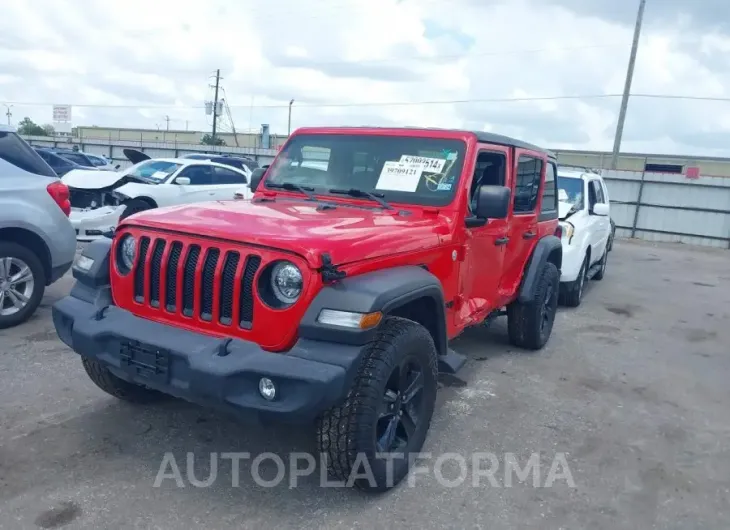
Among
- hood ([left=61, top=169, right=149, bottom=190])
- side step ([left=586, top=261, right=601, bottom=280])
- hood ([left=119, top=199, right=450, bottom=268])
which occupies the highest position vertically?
hood ([left=119, top=199, right=450, bottom=268])

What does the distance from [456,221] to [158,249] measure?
1824 mm

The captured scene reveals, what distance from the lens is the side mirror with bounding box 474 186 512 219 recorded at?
406 cm

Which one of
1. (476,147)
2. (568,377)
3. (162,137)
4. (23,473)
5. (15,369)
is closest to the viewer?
(23,473)

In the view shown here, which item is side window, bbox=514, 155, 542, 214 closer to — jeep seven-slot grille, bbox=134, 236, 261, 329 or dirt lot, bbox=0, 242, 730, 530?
dirt lot, bbox=0, 242, 730, 530

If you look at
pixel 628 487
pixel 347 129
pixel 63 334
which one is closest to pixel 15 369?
pixel 63 334

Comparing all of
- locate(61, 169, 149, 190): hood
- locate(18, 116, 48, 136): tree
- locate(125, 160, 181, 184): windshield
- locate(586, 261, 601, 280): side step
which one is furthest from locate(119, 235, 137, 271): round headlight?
locate(18, 116, 48, 136): tree

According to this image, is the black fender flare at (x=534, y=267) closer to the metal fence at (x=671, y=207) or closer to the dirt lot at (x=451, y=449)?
the dirt lot at (x=451, y=449)

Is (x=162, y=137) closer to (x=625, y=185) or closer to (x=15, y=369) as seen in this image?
(x=625, y=185)

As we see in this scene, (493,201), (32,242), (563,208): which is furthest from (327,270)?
(563,208)

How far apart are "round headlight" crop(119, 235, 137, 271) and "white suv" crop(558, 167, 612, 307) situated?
5.46 metres

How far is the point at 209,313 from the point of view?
324cm

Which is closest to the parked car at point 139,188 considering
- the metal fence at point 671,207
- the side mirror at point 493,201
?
the side mirror at point 493,201

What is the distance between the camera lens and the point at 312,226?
11.3 ft

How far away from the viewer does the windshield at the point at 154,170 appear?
11.6m
